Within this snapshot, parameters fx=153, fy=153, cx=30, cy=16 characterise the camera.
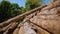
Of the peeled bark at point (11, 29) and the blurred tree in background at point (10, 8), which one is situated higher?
the blurred tree in background at point (10, 8)

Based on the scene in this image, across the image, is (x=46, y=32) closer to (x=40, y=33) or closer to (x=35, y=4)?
(x=40, y=33)

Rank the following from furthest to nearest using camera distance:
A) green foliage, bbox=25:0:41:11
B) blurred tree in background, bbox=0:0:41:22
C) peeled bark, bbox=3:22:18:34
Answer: green foliage, bbox=25:0:41:11 → blurred tree in background, bbox=0:0:41:22 → peeled bark, bbox=3:22:18:34

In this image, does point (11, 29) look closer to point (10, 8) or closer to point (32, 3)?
point (10, 8)

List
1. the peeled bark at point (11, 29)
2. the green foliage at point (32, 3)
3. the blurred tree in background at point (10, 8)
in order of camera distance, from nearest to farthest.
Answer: the peeled bark at point (11, 29)
the blurred tree in background at point (10, 8)
the green foliage at point (32, 3)

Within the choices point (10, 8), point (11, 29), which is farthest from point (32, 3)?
point (11, 29)

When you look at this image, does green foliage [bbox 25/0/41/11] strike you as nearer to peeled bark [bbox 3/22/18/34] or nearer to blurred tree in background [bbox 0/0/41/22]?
blurred tree in background [bbox 0/0/41/22]

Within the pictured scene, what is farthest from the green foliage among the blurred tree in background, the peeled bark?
the peeled bark

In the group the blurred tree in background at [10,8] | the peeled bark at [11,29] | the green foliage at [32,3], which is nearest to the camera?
the peeled bark at [11,29]

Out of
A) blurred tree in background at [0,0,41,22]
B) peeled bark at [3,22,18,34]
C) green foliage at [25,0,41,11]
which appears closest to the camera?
peeled bark at [3,22,18,34]

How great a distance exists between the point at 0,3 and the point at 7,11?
2.97ft

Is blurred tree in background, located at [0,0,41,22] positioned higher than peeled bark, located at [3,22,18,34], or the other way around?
blurred tree in background, located at [0,0,41,22]

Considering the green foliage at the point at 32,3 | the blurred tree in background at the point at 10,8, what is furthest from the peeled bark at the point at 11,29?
the green foliage at the point at 32,3

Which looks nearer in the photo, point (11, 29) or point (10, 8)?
point (11, 29)

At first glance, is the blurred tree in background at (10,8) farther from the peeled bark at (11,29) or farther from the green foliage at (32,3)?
the peeled bark at (11,29)
